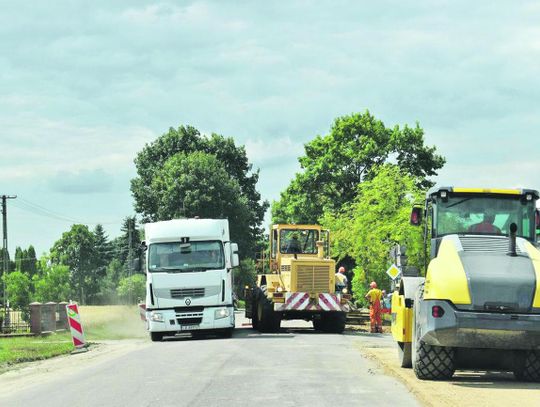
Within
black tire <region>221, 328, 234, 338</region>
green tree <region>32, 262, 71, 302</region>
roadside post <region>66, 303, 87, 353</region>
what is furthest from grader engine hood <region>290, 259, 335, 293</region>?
green tree <region>32, 262, 71, 302</region>

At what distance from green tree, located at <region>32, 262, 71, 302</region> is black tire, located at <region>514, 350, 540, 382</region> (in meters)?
98.3

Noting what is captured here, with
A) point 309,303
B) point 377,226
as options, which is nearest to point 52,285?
point 377,226

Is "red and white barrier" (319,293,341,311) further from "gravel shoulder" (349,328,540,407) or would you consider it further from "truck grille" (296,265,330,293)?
"gravel shoulder" (349,328,540,407)

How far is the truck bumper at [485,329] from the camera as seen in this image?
43.7 ft

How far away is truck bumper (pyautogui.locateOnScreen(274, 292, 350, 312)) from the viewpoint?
30.9 meters

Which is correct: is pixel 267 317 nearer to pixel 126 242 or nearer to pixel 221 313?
pixel 221 313

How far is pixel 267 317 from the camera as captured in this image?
1239 inches

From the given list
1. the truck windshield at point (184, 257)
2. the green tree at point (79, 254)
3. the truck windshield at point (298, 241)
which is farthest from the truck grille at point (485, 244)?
the green tree at point (79, 254)

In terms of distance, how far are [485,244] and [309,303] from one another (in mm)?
16670

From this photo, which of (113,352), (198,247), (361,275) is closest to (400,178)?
(361,275)

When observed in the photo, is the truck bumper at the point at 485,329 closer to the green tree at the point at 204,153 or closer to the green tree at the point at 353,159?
the green tree at the point at 353,159

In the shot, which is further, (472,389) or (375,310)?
(375,310)

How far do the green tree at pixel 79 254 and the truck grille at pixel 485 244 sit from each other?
14949cm

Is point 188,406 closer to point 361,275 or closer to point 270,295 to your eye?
point 270,295
